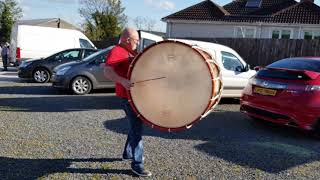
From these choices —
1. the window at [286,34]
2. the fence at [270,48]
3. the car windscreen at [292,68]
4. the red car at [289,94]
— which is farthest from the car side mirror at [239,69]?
the window at [286,34]

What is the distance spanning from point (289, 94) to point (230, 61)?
3468 millimetres

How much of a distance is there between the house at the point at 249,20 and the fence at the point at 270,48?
1147 centimetres

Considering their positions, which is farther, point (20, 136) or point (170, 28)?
point (170, 28)

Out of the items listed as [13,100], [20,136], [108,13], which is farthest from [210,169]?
[108,13]

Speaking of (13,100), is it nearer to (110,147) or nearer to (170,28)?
(110,147)

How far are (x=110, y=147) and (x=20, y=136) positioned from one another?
60.7 inches

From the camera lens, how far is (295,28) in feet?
95.7

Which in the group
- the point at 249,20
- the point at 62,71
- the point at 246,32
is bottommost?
the point at 62,71

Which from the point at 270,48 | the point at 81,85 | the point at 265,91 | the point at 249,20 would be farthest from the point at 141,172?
the point at 249,20

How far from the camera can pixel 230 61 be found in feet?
33.2

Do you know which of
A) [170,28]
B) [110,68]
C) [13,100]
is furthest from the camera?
[170,28]

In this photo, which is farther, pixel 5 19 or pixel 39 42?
pixel 5 19

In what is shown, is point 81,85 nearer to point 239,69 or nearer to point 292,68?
point 239,69

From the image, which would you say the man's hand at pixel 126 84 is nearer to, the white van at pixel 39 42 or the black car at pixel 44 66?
the black car at pixel 44 66
